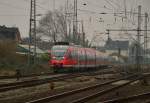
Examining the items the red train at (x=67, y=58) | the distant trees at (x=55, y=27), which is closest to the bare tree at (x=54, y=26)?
the distant trees at (x=55, y=27)

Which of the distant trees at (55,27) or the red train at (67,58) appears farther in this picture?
the distant trees at (55,27)

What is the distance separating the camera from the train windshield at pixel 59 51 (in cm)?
4431

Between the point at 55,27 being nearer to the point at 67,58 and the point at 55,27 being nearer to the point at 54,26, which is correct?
the point at 54,26

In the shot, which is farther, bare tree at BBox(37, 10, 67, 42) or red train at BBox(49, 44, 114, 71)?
bare tree at BBox(37, 10, 67, 42)

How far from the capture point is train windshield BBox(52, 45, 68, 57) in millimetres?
44312

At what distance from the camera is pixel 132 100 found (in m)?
16.6

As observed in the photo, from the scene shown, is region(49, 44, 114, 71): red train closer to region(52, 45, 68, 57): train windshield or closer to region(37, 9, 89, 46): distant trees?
region(52, 45, 68, 57): train windshield

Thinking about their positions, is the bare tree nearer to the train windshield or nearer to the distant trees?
the distant trees

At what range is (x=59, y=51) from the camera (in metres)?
44.7

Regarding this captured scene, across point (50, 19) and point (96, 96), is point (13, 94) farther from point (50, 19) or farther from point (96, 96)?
point (50, 19)

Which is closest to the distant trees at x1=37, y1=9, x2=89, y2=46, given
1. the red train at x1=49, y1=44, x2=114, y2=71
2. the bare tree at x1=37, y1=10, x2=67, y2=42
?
the bare tree at x1=37, y1=10, x2=67, y2=42

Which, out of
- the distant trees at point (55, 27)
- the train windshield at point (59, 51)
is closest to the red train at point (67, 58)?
the train windshield at point (59, 51)

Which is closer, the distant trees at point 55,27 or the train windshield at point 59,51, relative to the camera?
the train windshield at point 59,51

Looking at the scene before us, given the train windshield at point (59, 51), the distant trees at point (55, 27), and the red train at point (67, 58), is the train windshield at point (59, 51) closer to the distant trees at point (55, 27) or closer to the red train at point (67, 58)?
the red train at point (67, 58)
